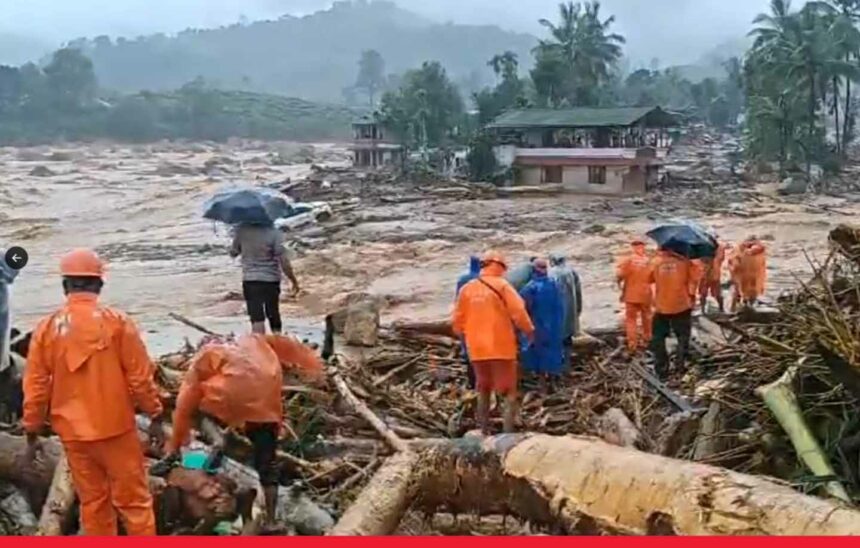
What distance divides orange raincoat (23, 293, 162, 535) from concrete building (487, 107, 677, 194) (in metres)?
39.4

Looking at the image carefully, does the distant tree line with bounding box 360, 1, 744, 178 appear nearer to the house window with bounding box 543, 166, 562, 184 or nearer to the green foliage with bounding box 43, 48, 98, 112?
the house window with bounding box 543, 166, 562, 184

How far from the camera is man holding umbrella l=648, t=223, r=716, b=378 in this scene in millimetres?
9539

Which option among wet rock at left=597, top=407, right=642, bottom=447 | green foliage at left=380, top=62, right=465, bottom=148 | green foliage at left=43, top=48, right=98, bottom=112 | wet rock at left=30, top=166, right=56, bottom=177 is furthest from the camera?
green foliage at left=43, top=48, right=98, bottom=112

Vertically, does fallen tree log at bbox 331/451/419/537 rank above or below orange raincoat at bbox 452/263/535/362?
below

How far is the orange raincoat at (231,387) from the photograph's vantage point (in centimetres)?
517

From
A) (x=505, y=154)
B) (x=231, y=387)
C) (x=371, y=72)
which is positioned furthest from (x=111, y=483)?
(x=371, y=72)

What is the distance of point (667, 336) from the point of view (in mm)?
9812

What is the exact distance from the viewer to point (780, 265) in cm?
2541

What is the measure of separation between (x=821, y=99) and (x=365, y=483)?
47.3m

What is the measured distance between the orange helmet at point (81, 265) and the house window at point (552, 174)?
40559mm

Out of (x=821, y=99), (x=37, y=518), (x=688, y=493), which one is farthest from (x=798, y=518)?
(x=821, y=99)

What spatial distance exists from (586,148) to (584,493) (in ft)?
132

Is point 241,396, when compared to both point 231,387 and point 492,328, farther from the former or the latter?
point 492,328

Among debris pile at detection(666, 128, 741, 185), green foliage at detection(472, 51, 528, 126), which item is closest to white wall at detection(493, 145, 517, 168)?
debris pile at detection(666, 128, 741, 185)
